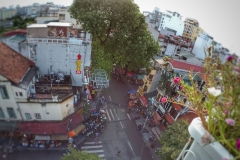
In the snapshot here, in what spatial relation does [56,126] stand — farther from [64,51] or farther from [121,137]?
[121,137]

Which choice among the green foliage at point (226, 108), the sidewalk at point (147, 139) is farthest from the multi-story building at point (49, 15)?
the sidewalk at point (147, 139)

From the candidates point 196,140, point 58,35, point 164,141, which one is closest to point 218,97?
point 196,140

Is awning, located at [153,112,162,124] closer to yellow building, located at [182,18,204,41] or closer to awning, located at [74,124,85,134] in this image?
awning, located at [74,124,85,134]

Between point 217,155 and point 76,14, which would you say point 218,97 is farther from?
point 76,14

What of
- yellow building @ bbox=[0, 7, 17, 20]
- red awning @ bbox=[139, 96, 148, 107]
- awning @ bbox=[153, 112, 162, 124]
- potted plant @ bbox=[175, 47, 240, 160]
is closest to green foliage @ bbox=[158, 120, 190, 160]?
awning @ bbox=[153, 112, 162, 124]

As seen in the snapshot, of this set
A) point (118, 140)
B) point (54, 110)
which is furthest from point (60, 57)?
point (118, 140)

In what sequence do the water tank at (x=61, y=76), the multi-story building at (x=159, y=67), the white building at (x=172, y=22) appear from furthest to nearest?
the white building at (x=172, y=22) < the multi-story building at (x=159, y=67) < the water tank at (x=61, y=76)

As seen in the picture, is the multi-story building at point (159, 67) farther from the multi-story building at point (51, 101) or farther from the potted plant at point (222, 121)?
the potted plant at point (222, 121)
